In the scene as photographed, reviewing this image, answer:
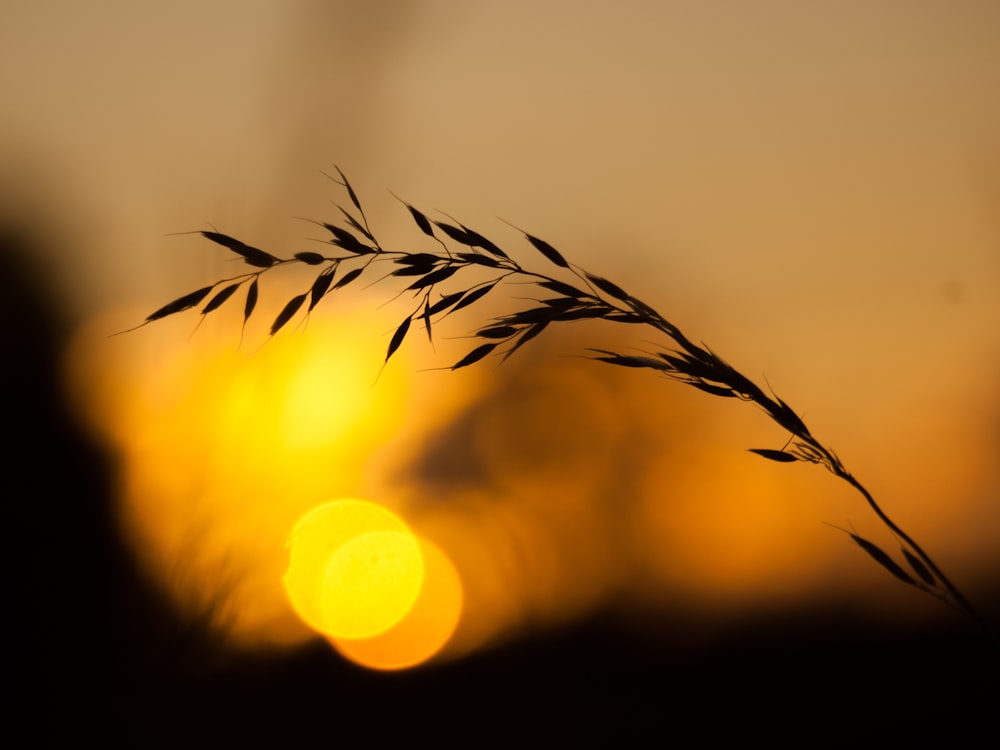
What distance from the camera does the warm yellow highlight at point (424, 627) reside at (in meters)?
8.89

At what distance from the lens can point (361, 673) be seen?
24.8ft

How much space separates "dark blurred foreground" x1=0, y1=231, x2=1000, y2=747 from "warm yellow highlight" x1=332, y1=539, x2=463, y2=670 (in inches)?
15.7

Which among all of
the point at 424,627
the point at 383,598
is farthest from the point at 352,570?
the point at 424,627

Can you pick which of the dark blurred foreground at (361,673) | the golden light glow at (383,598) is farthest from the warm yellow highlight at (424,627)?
the dark blurred foreground at (361,673)

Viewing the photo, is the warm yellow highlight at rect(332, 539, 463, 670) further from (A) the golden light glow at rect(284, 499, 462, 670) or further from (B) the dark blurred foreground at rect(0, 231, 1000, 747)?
(B) the dark blurred foreground at rect(0, 231, 1000, 747)

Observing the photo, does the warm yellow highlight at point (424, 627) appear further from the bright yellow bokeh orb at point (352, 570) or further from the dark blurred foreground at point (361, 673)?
the dark blurred foreground at point (361, 673)

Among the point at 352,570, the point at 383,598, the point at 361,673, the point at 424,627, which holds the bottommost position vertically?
the point at 424,627

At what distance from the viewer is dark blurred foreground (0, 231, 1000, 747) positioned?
2.25 meters

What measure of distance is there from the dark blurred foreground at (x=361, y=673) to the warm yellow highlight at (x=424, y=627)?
398 mm

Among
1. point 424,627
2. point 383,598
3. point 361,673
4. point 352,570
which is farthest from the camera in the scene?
point 424,627

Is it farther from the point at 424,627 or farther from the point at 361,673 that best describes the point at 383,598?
the point at 361,673

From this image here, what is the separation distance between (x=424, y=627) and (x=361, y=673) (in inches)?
153

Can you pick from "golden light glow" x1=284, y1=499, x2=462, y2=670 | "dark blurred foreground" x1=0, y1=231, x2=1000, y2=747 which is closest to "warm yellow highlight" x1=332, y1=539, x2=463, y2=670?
"golden light glow" x1=284, y1=499, x2=462, y2=670

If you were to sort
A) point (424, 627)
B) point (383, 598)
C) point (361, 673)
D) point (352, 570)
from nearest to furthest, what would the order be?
point (352, 570)
point (361, 673)
point (383, 598)
point (424, 627)
